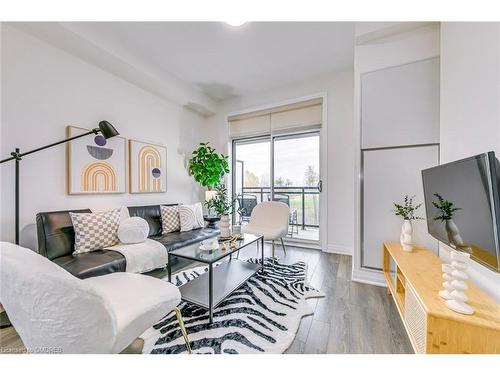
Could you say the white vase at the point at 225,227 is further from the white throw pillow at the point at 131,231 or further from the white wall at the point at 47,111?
the white wall at the point at 47,111

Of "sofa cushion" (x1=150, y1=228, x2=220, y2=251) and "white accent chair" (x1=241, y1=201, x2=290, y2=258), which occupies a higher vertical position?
"white accent chair" (x1=241, y1=201, x2=290, y2=258)

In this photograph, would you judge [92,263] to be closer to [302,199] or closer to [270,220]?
[270,220]

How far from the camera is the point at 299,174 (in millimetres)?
3559

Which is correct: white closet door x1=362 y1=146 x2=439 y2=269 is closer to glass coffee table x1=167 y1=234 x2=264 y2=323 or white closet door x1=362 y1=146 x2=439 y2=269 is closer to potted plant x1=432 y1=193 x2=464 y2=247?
potted plant x1=432 y1=193 x2=464 y2=247

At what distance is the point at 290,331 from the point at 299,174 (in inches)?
102

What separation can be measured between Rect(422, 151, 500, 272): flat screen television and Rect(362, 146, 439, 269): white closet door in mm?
691

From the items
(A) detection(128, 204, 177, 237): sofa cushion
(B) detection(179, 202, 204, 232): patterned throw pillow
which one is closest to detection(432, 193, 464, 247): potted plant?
(B) detection(179, 202, 204, 232): patterned throw pillow

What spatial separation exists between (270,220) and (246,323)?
160 centimetres

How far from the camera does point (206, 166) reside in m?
3.57

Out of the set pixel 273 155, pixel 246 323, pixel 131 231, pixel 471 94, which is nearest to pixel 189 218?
pixel 131 231

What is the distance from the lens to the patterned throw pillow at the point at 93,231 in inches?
75.4

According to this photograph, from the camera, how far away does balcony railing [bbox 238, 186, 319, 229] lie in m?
3.54
